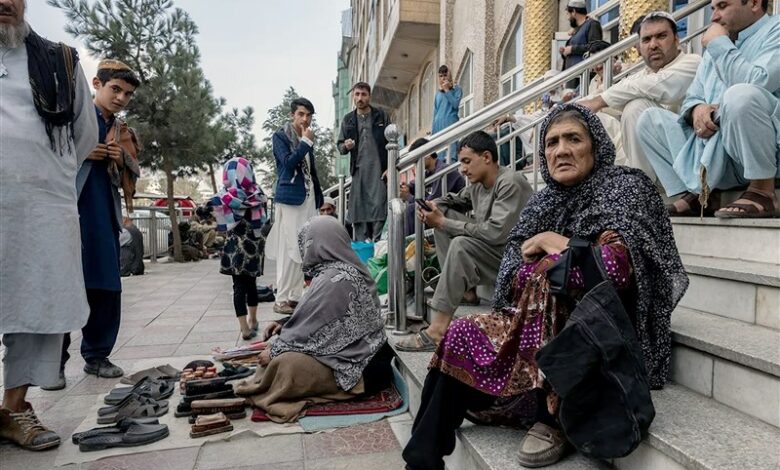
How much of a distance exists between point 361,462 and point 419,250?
142 cm

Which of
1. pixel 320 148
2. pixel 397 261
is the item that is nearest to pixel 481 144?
pixel 397 261

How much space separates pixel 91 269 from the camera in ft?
9.93

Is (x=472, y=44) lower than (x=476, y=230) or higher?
higher

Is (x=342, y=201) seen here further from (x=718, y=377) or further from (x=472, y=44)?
(x=718, y=377)

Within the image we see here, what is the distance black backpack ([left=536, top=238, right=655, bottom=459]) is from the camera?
4.49 feet

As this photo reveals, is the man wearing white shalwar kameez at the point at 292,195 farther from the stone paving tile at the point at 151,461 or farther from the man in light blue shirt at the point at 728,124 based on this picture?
the man in light blue shirt at the point at 728,124

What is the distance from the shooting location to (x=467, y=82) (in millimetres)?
10508

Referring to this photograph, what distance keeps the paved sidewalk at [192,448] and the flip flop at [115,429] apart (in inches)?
4.5

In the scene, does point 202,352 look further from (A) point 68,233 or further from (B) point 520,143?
(B) point 520,143

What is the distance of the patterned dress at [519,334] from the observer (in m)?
1.61

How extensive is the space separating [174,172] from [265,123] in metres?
13.8

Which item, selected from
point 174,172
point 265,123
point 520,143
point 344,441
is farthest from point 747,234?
point 265,123

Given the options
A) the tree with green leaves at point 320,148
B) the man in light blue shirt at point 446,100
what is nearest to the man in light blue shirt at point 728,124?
the man in light blue shirt at point 446,100

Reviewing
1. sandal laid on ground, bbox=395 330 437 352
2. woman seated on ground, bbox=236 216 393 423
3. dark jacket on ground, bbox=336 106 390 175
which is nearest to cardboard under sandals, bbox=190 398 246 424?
woman seated on ground, bbox=236 216 393 423
